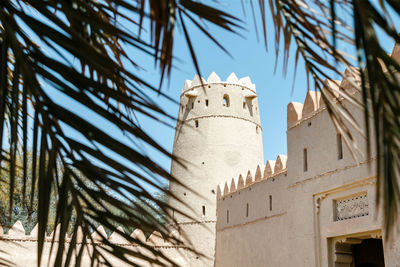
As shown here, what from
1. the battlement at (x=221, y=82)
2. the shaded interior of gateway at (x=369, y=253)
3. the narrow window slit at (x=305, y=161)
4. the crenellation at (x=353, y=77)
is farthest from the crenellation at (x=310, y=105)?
the battlement at (x=221, y=82)

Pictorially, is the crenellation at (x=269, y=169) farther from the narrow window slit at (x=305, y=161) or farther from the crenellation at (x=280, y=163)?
the narrow window slit at (x=305, y=161)

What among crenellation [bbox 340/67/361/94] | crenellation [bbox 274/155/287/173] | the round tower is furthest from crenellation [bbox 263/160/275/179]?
crenellation [bbox 340/67/361/94]

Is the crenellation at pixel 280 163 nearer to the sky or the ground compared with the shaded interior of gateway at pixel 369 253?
nearer to the sky

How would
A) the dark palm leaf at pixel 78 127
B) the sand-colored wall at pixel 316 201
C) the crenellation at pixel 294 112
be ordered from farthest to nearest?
the crenellation at pixel 294 112, the sand-colored wall at pixel 316 201, the dark palm leaf at pixel 78 127

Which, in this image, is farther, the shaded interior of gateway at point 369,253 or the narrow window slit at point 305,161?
the shaded interior of gateway at point 369,253

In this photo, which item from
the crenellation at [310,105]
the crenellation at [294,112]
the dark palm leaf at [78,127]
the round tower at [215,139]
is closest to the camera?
the dark palm leaf at [78,127]

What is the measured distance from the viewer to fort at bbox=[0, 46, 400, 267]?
6605mm

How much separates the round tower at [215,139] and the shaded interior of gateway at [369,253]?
659cm

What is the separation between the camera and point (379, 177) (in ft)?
2.31

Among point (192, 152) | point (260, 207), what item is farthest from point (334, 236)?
point (192, 152)

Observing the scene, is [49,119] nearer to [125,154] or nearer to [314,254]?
[125,154]

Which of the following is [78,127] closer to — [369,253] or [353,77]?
[353,77]

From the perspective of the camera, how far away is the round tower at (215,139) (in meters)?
15.0

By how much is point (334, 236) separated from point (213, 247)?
7.58 metres
